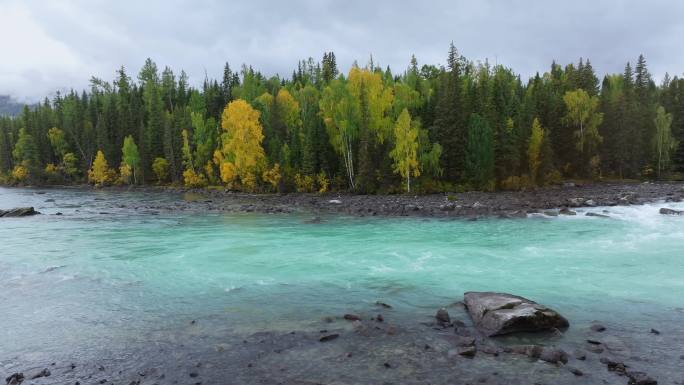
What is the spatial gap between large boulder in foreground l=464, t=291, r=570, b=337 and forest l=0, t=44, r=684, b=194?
4440 centimetres

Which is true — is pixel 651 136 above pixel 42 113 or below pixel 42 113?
below

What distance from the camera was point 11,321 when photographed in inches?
584

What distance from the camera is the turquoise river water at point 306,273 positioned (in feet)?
48.0

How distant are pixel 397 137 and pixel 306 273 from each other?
39.8 metres

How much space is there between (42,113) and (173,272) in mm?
124422

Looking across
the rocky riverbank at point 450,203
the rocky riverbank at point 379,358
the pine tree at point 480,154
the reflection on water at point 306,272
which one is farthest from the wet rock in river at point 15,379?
the pine tree at point 480,154

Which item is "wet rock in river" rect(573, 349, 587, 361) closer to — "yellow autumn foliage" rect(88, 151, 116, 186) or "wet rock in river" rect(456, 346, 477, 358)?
"wet rock in river" rect(456, 346, 477, 358)

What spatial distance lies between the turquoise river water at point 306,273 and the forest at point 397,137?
86.5ft

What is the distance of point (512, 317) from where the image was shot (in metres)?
12.8

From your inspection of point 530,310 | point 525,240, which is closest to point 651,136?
point 525,240

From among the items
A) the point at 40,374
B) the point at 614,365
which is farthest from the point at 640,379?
the point at 40,374

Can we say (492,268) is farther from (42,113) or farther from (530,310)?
(42,113)

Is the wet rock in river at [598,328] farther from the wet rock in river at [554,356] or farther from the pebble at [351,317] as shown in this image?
the pebble at [351,317]

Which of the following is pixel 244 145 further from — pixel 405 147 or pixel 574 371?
pixel 574 371
